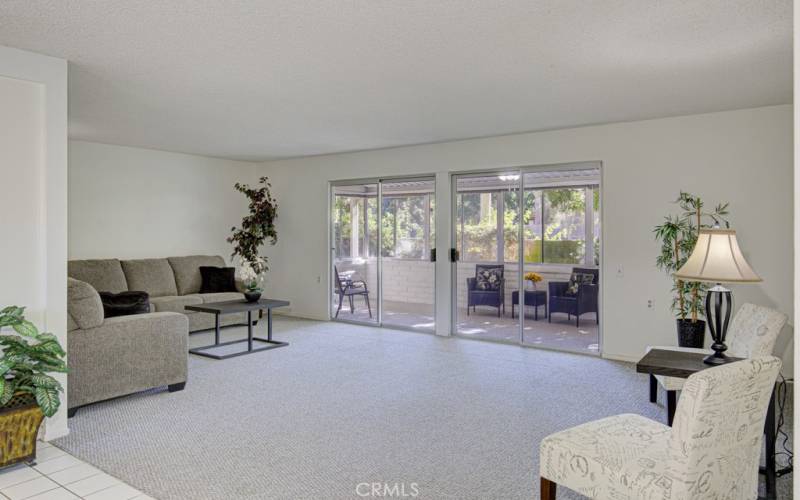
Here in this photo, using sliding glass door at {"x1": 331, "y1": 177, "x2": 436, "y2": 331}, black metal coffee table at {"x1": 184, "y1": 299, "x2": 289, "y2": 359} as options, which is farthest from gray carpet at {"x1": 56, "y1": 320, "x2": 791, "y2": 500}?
sliding glass door at {"x1": 331, "y1": 177, "x2": 436, "y2": 331}

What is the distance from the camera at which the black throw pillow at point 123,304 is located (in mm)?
5379

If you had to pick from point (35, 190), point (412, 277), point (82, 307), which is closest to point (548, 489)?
point (82, 307)

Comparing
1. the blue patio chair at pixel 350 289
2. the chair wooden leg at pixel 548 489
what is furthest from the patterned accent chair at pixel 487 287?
the chair wooden leg at pixel 548 489

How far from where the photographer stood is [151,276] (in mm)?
7039

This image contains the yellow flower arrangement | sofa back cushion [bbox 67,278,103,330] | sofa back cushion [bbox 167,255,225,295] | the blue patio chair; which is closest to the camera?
sofa back cushion [bbox 67,278,103,330]

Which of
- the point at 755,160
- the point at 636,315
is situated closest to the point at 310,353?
the point at 636,315

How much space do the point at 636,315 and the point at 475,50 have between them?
344 centimetres

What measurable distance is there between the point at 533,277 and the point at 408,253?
5.85ft

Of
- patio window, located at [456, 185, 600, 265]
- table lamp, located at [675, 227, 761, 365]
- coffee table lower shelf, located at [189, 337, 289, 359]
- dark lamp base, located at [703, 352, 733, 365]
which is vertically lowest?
coffee table lower shelf, located at [189, 337, 289, 359]

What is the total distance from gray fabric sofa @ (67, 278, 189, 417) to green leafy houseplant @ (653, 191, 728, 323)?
4350 millimetres

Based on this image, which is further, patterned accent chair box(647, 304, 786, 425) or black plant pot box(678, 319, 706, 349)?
black plant pot box(678, 319, 706, 349)

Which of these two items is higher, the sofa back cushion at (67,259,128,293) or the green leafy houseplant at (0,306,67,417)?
the sofa back cushion at (67,259,128,293)

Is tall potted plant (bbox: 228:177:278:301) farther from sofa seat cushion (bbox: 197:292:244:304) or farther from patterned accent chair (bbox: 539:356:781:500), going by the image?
patterned accent chair (bbox: 539:356:781:500)

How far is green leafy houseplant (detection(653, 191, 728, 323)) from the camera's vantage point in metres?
4.93
